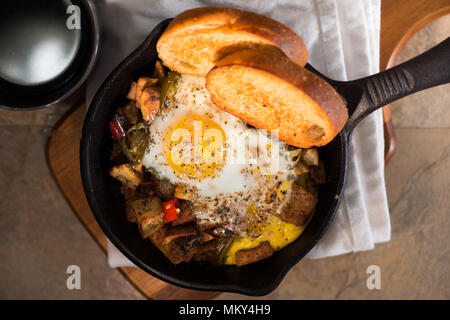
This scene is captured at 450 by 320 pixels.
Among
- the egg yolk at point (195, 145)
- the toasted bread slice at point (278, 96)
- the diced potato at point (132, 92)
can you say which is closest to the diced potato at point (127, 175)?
the egg yolk at point (195, 145)

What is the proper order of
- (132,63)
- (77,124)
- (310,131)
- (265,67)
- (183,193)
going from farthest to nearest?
(77,124) → (183,193) → (132,63) → (310,131) → (265,67)

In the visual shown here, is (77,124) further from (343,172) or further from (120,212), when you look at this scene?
(343,172)

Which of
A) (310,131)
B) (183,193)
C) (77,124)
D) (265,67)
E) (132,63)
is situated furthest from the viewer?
(77,124)

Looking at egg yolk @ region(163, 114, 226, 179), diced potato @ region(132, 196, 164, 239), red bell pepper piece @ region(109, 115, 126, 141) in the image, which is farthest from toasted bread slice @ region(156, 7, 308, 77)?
diced potato @ region(132, 196, 164, 239)

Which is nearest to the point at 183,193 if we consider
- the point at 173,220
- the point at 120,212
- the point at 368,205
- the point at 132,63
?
the point at 173,220

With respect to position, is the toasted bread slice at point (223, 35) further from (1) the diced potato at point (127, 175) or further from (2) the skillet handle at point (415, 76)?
(1) the diced potato at point (127, 175)

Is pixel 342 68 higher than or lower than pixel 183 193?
higher
